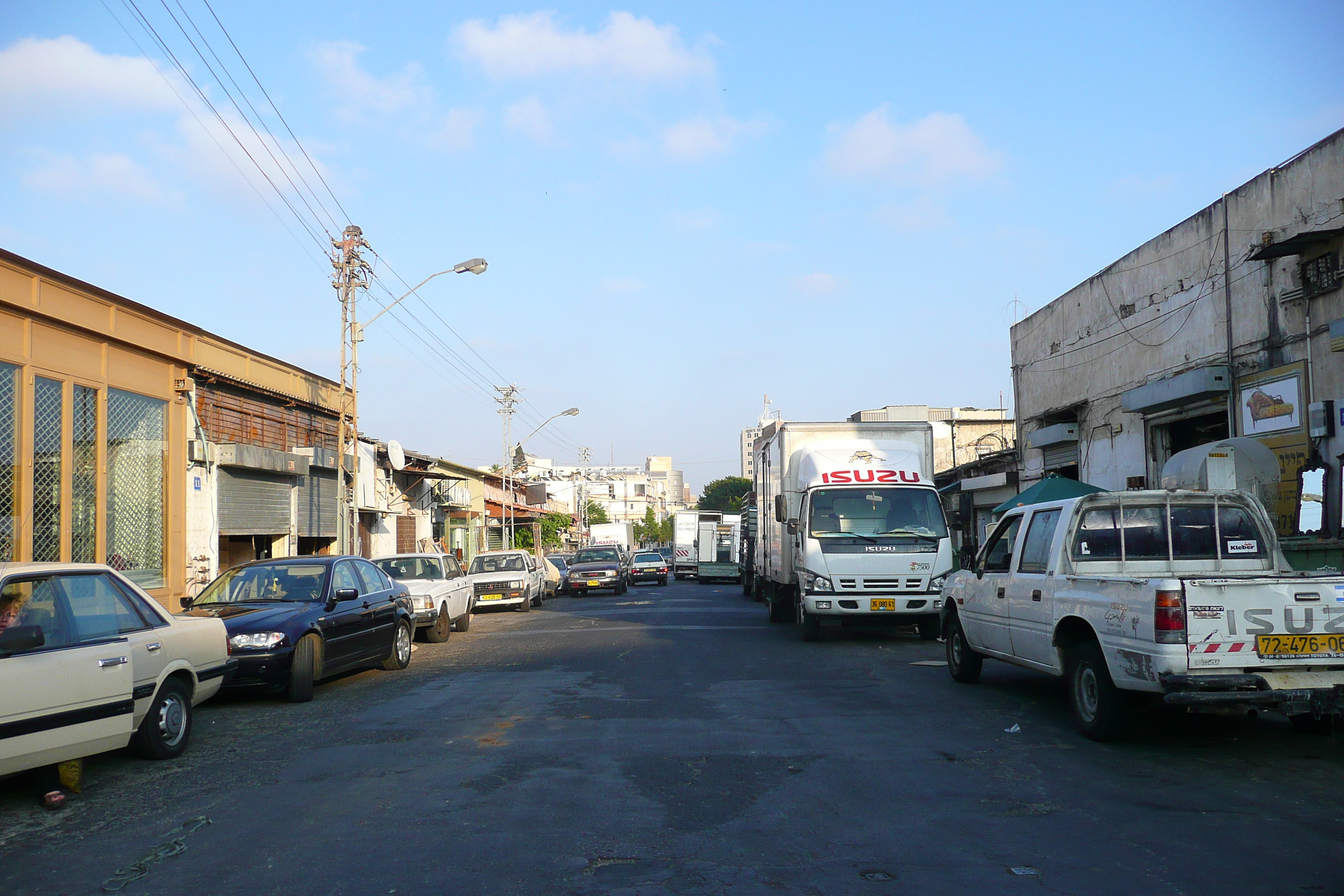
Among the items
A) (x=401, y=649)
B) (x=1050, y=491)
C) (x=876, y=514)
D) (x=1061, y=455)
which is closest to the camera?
(x=401, y=649)

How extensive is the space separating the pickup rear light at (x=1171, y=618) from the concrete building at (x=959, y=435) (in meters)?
30.9

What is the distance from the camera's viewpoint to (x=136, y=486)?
18344 millimetres

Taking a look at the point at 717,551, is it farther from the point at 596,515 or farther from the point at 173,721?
the point at 596,515

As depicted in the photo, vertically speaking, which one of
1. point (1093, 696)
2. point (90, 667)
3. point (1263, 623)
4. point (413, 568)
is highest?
point (1263, 623)

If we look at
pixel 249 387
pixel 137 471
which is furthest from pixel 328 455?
pixel 137 471

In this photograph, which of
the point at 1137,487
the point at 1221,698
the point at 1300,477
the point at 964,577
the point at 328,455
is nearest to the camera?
the point at 1221,698

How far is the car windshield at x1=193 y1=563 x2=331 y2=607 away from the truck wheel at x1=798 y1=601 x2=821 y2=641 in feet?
24.4

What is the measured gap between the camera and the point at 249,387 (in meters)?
22.6

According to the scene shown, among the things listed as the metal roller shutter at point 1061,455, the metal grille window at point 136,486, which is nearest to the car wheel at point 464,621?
the metal grille window at point 136,486

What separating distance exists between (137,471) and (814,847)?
16.8m

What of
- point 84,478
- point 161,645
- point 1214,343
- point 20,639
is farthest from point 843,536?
point 84,478

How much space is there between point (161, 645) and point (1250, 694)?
7807mm

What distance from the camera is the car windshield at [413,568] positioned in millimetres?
19219

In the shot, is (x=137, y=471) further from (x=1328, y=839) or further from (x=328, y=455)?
(x=1328, y=839)
